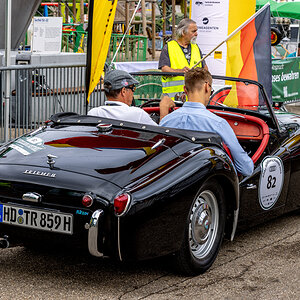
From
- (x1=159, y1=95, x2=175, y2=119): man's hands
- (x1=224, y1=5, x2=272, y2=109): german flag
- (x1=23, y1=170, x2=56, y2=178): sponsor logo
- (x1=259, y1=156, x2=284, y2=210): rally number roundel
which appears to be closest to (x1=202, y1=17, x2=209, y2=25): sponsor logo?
(x1=224, y1=5, x2=272, y2=109): german flag

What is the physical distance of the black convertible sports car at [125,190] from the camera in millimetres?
3886

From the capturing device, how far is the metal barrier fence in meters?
9.05

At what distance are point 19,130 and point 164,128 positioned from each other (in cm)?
487

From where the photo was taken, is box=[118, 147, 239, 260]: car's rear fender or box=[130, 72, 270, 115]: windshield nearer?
box=[118, 147, 239, 260]: car's rear fender

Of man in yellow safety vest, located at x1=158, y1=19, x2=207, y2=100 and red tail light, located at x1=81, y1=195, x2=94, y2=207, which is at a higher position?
man in yellow safety vest, located at x1=158, y1=19, x2=207, y2=100

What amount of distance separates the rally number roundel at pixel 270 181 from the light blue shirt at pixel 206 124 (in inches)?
16.0

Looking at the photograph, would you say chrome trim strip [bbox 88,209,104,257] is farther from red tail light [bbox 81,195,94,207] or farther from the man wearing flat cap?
the man wearing flat cap

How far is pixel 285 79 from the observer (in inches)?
636

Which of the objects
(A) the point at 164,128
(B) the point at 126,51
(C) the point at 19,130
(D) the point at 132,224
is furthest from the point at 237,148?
(B) the point at 126,51

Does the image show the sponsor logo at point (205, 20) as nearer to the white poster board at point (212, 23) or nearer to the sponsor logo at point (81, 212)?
the white poster board at point (212, 23)

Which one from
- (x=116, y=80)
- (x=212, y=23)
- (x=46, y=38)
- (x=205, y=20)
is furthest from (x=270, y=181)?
(x=46, y=38)

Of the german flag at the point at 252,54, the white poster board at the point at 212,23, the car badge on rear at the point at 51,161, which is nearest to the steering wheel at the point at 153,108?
A: the german flag at the point at 252,54

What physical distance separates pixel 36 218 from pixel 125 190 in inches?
22.8

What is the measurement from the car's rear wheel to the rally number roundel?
72 centimetres
